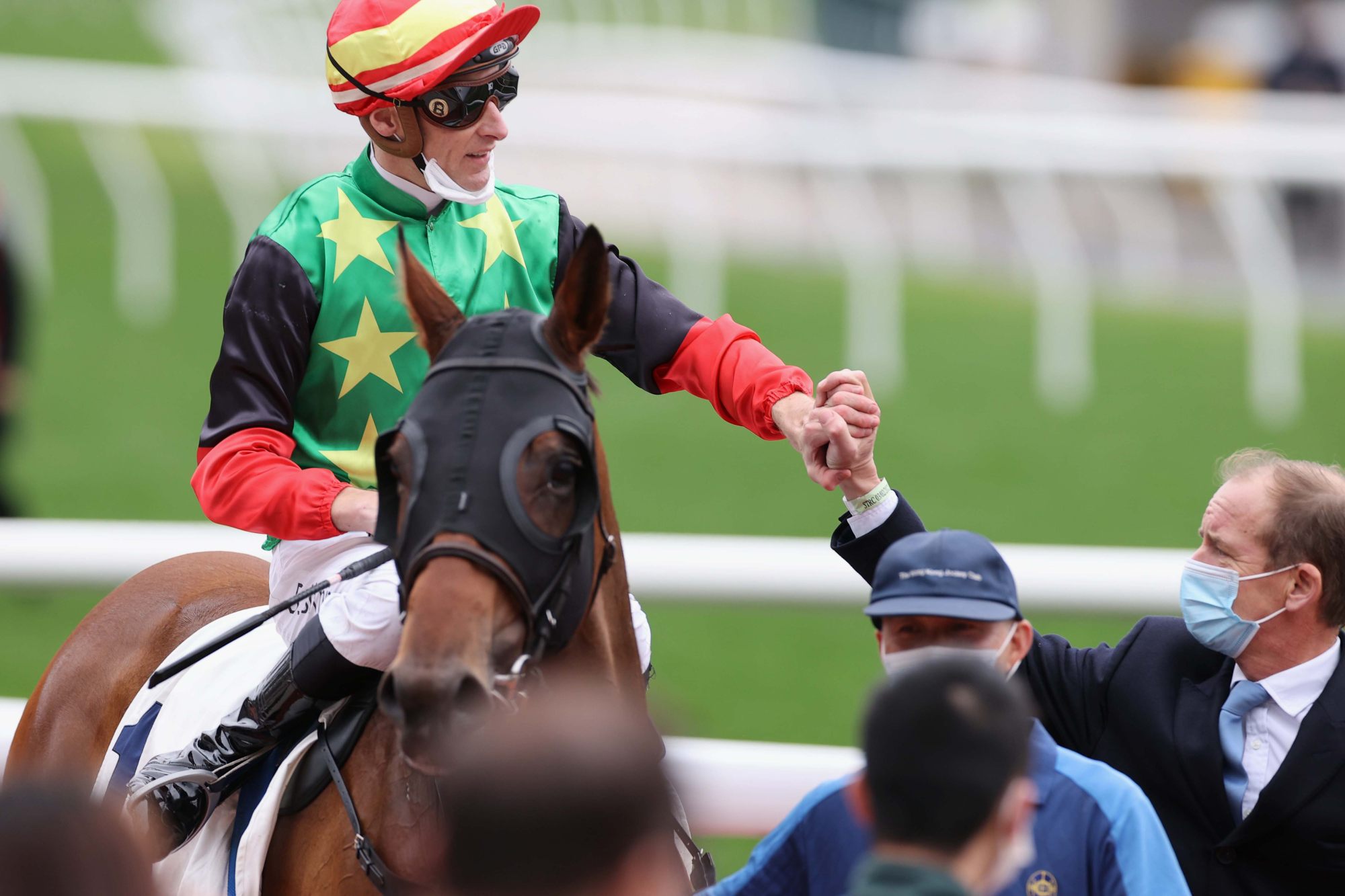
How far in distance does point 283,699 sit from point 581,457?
0.79 m

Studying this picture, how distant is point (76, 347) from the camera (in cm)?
1293

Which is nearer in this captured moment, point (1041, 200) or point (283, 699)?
point (283, 699)

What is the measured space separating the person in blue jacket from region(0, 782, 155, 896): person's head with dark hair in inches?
35.9

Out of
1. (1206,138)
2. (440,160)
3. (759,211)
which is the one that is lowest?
(759,211)

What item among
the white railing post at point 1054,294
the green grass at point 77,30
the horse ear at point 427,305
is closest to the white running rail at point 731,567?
the horse ear at point 427,305

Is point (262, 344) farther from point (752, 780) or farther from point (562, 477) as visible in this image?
point (752, 780)

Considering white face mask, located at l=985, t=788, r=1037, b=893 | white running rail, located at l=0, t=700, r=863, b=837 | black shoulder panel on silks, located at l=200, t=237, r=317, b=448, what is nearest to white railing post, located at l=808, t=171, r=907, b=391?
white running rail, located at l=0, t=700, r=863, b=837

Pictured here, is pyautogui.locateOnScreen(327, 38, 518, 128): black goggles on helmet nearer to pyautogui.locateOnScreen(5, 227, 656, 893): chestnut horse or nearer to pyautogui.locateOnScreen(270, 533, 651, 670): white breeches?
pyautogui.locateOnScreen(5, 227, 656, 893): chestnut horse

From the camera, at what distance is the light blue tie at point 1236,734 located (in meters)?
2.80

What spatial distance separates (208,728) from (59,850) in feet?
5.18

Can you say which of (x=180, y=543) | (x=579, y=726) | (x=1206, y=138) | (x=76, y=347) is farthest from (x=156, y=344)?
(x=579, y=726)

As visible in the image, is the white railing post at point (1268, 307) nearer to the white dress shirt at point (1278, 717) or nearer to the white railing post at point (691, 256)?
the white railing post at point (691, 256)

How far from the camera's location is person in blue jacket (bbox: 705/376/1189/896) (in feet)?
6.93

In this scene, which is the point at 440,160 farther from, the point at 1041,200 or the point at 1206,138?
the point at 1041,200
